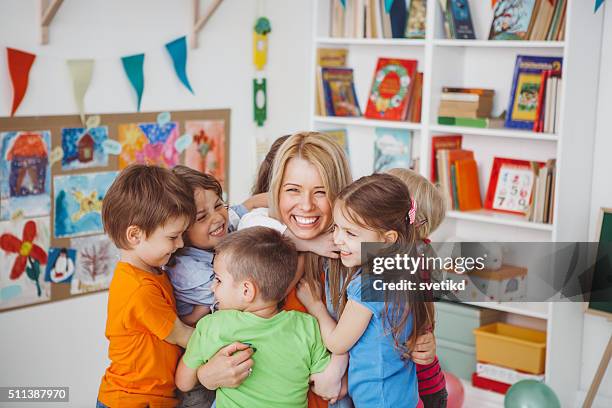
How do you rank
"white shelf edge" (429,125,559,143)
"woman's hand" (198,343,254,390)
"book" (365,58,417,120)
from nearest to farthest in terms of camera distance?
"woman's hand" (198,343,254,390) < "white shelf edge" (429,125,559,143) < "book" (365,58,417,120)

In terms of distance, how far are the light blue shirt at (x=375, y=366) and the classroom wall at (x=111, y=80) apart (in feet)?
6.27

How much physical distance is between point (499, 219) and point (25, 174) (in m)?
2.11

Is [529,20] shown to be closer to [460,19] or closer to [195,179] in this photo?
[460,19]

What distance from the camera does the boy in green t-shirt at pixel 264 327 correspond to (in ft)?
5.97

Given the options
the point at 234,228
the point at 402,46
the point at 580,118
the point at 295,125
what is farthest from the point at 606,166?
the point at 234,228

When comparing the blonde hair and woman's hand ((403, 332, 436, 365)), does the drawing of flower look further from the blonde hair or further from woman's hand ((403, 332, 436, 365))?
woman's hand ((403, 332, 436, 365))

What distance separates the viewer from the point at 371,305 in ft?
5.95

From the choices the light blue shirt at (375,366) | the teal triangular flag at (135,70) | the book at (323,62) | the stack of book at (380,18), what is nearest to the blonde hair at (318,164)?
the light blue shirt at (375,366)

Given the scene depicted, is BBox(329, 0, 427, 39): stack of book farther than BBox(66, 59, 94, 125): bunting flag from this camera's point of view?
Yes

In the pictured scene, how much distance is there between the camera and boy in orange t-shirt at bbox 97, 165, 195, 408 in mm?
1856

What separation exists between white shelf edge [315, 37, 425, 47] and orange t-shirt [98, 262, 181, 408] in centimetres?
242

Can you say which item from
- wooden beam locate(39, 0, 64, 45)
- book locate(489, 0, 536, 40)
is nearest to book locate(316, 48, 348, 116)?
book locate(489, 0, 536, 40)

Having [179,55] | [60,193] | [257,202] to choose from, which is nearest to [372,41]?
[179,55]

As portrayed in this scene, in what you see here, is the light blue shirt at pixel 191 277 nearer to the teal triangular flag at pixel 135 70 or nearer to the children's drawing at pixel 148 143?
the children's drawing at pixel 148 143
